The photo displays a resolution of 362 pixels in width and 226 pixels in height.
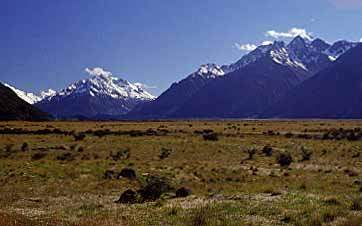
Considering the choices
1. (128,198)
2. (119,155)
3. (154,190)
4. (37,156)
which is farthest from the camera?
(119,155)

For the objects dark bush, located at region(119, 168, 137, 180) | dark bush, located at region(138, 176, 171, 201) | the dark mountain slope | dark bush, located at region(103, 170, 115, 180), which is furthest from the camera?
the dark mountain slope

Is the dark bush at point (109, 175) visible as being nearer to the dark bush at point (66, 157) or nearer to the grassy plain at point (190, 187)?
the grassy plain at point (190, 187)

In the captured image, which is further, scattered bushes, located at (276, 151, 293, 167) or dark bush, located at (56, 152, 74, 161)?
dark bush, located at (56, 152, 74, 161)

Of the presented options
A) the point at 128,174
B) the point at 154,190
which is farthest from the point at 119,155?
the point at 154,190

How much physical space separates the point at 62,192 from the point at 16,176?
7.63 metres

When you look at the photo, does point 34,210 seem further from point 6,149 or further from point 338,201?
point 6,149

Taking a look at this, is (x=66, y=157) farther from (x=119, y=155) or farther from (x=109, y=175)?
(x=109, y=175)

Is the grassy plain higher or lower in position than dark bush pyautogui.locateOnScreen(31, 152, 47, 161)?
lower

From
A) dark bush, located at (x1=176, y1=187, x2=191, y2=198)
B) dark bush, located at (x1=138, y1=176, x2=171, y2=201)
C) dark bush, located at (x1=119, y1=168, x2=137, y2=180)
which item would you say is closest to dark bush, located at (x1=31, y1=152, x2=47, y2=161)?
dark bush, located at (x1=119, y1=168, x2=137, y2=180)

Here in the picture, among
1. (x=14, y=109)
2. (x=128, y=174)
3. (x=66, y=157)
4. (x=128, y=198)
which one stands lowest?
(x=128, y=198)

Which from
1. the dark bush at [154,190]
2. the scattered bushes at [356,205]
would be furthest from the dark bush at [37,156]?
the scattered bushes at [356,205]

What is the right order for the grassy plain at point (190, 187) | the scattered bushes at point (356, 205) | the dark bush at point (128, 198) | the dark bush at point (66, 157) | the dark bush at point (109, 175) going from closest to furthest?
1. the grassy plain at point (190, 187)
2. the scattered bushes at point (356, 205)
3. the dark bush at point (128, 198)
4. the dark bush at point (109, 175)
5. the dark bush at point (66, 157)

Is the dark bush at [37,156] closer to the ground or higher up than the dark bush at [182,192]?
higher up

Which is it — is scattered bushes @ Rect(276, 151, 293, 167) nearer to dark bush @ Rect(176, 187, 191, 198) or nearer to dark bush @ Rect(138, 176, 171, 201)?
dark bush @ Rect(176, 187, 191, 198)
